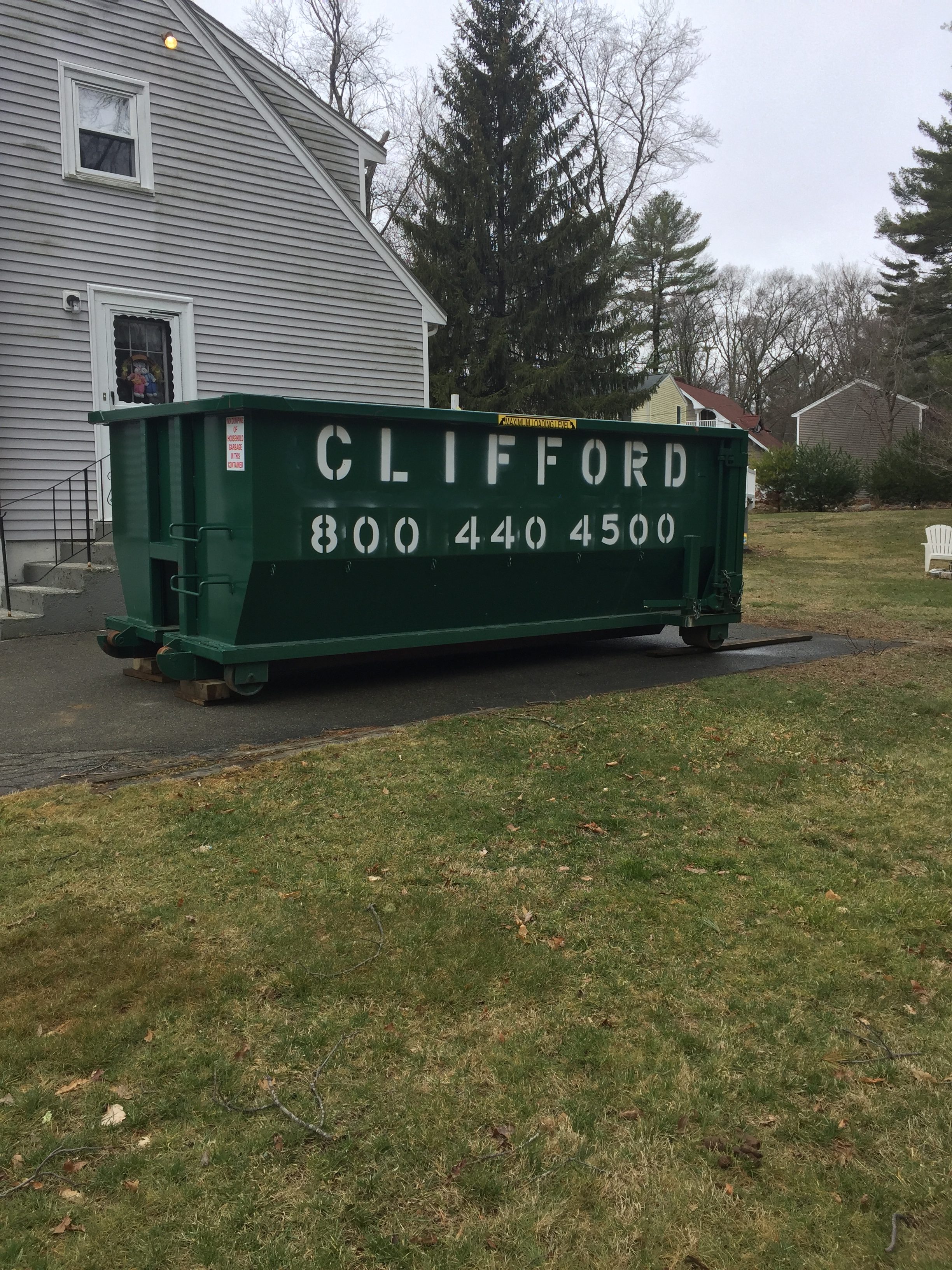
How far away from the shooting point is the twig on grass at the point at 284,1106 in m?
2.44

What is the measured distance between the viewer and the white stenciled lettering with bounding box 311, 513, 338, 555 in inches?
271

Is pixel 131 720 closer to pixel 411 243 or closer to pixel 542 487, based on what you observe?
A: pixel 542 487

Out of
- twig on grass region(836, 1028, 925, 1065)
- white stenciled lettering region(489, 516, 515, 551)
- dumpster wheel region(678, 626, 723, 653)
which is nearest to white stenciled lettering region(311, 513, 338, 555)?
white stenciled lettering region(489, 516, 515, 551)

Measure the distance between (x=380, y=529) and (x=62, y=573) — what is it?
4502 mm

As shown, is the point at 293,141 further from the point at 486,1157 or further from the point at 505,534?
the point at 486,1157

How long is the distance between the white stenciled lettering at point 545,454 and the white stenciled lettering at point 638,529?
1019 millimetres

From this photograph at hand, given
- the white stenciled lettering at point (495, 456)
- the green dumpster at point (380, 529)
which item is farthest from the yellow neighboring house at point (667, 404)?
the white stenciled lettering at point (495, 456)

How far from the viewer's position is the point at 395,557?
7.38 metres

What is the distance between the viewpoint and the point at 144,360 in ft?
39.3

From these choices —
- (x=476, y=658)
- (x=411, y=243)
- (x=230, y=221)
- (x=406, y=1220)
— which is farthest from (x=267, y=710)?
(x=411, y=243)

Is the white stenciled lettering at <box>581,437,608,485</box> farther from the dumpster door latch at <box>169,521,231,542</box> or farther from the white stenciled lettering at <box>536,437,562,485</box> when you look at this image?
the dumpster door latch at <box>169,521,231,542</box>

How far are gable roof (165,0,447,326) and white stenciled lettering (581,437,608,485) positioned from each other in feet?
23.2

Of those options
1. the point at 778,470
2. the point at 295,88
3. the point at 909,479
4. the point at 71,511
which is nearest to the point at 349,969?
the point at 71,511

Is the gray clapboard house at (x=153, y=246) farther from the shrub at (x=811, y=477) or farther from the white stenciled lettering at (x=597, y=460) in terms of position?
the shrub at (x=811, y=477)
